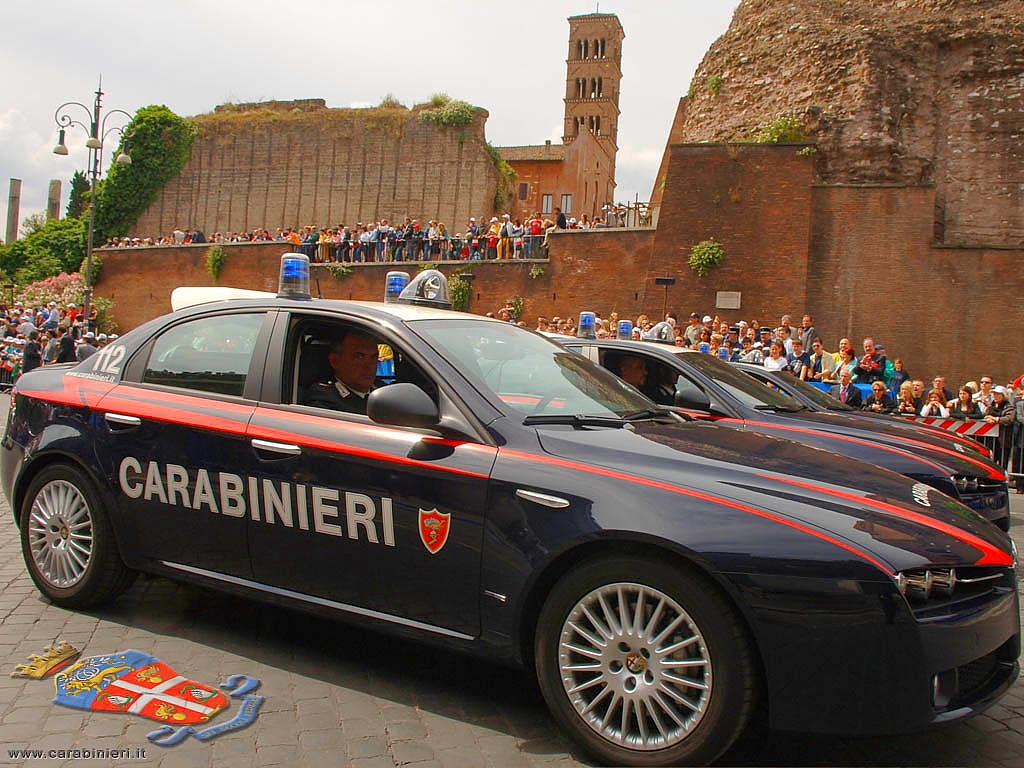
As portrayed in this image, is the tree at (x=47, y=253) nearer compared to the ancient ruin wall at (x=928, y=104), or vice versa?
the ancient ruin wall at (x=928, y=104)

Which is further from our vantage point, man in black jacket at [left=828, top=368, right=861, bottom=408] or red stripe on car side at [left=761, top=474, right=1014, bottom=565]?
man in black jacket at [left=828, top=368, right=861, bottom=408]

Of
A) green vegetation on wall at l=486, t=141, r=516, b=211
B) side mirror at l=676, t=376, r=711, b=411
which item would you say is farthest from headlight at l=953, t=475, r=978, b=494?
green vegetation on wall at l=486, t=141, r=516, b=211

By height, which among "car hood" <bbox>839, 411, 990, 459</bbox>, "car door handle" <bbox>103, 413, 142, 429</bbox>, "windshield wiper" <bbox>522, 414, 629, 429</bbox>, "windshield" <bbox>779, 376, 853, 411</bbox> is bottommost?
"car door handle" <bbox>103, 413, 142, 429</bbox>

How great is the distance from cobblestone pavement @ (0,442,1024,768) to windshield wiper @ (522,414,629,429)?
118cm

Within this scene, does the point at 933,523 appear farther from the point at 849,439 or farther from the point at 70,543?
the point at 70,543

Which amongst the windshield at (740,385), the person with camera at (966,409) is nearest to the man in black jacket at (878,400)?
the person with camera at (966,409)

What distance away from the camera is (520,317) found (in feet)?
99.3

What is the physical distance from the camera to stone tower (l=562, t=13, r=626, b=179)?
8675cm

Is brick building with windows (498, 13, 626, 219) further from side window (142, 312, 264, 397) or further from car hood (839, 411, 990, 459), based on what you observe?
side window (142, 312, 264, 397)

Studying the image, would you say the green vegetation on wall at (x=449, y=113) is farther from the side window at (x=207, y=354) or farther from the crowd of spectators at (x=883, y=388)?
the side window at (x=207, y=354)

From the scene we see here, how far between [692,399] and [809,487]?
3636 mm

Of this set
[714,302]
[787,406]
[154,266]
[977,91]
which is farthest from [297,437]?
[154,266]

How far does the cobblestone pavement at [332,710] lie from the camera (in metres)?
3.26

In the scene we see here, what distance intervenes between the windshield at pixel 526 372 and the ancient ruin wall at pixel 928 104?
22011mm
